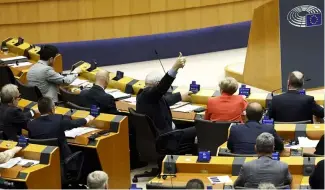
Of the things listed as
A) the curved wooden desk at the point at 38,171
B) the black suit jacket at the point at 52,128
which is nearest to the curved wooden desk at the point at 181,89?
the black suit jacket at the point at 52,128

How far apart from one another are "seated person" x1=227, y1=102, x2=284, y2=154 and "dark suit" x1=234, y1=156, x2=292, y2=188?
2.98ft

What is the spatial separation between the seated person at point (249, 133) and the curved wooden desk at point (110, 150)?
1.16 m

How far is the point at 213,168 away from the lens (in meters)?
6.99

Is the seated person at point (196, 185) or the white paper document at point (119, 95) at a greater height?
the white paper document at point (119, 95)

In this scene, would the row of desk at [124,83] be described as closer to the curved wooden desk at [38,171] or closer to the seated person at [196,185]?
the curved wooden desk at [38,171]

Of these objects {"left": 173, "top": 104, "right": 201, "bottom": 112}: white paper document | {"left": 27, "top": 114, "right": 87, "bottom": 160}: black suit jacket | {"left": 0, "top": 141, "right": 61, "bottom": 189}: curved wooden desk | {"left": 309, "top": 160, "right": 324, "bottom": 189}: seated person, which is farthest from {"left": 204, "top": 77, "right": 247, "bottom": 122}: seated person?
{"left": 309, "top": 160, "right": 324, "bottom": 189}: seated person

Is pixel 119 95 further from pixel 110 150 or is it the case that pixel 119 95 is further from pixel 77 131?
pixel 110 150

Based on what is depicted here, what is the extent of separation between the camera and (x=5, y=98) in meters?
8.44

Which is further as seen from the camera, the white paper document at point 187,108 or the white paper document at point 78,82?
the white paper document at point 78,82

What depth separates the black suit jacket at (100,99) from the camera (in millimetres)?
9000

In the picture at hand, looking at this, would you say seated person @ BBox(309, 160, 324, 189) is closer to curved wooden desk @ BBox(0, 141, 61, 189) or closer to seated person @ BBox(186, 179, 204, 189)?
seated person @ BBox(186, 179, 204, 189)

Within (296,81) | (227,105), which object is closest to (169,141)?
(227,105)

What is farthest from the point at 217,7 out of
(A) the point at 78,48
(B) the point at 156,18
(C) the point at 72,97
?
(C) the point at 72,97

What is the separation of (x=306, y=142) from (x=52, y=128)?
233 cm
